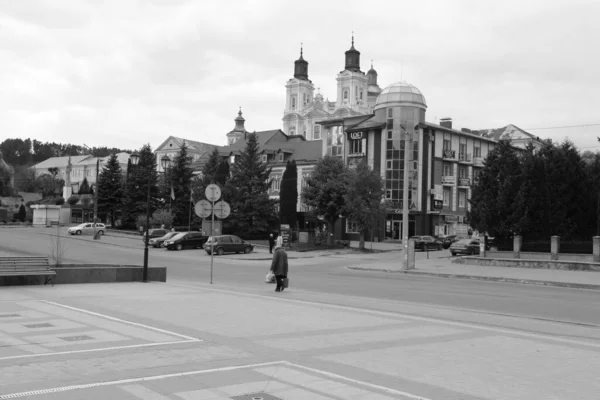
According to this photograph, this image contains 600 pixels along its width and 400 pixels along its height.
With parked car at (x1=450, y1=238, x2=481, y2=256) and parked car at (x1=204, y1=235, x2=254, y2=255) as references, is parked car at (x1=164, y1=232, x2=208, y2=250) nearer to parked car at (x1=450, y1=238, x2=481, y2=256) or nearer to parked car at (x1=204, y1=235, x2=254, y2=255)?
parked car at (x1=204, y1=235, x2=254, y2=255)

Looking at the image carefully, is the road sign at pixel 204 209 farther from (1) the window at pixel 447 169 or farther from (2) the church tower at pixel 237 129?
(2) the church tower at pixel 237 129

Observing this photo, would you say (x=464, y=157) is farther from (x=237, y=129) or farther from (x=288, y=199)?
(x=237, y=129)

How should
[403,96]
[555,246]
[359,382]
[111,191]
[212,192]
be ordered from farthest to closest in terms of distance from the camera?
[111,191] < [403,96] < [555,246] < [212,192] < [359,382]

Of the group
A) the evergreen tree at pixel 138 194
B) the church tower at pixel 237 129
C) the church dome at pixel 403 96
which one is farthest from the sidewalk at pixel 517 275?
the church tower at pixel 237 129

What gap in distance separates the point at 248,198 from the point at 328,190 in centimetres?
1282

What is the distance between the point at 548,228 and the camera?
41875 millimetres

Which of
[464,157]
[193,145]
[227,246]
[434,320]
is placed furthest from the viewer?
[193,145]

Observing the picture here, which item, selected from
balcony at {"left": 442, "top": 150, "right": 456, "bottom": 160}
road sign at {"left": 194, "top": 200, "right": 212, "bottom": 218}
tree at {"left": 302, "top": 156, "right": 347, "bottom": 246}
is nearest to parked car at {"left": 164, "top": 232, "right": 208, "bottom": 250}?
tree at {"left": 302, "top": 156, "right": 347, "bottom": 246}

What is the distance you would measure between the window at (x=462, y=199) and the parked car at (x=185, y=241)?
122 feet

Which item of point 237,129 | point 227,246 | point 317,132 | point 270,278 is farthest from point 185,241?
point 237,129

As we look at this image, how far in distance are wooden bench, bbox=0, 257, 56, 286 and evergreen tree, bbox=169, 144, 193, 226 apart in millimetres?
56834

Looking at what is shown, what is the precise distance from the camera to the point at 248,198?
215 ft

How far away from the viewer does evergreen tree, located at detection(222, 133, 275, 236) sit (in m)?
65.2

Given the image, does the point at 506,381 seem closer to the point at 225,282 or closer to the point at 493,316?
the point at 493,316
